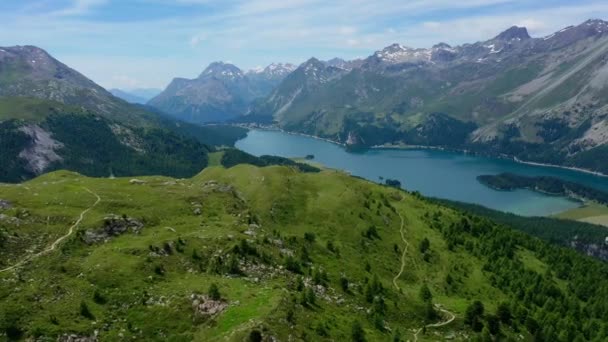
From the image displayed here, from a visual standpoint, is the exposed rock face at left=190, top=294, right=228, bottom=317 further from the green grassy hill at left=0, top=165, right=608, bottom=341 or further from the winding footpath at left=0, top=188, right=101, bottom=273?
the winding footpath at left=0, top=188, right=101, bottom=273

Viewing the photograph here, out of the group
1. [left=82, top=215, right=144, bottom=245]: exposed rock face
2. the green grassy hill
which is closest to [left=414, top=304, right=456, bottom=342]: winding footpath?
the green grassy hill

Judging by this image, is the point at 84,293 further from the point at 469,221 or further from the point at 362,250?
the point at 469,221

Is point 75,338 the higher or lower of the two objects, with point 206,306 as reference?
lower

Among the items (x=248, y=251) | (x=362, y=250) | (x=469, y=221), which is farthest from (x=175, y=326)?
(x=469, y=221)

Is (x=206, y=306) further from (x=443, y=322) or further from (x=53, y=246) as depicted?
(x=443, y=322)

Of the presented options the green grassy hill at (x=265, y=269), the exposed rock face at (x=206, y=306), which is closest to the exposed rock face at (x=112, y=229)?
the green grassy hill at (x=265, y=269)

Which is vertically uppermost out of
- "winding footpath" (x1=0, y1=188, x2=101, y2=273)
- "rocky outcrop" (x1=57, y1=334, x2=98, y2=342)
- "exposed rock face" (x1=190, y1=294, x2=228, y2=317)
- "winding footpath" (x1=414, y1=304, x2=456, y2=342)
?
"winding footpath" (x1=0, y1=188, x2=101, y2=273)

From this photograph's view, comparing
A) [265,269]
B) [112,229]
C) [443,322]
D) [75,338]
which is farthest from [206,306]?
[443,322]
